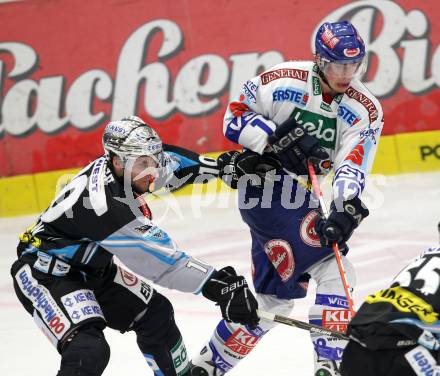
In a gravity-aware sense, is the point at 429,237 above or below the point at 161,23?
below

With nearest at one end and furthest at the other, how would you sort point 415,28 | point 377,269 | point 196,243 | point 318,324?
1. point 318,324
2. point 377,269
3. point 196,243
4. point 415,28

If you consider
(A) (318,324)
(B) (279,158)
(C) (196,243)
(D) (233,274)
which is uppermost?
(B) (279,158)

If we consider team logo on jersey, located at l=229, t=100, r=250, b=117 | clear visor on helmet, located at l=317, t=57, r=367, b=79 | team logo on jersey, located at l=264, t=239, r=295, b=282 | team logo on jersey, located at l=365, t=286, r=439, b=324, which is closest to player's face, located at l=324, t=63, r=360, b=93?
clear visor on helmet, located at l=317, t=57, r=367, b=79

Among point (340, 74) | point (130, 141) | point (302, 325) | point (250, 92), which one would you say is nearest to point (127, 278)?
point (130, 141)

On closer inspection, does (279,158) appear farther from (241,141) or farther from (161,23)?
(161,23)

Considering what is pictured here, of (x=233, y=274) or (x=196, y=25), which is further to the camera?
(x=196, y=25)

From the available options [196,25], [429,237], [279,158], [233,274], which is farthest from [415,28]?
[233,274]

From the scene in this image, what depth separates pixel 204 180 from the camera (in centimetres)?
457

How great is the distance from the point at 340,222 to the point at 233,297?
557 mm

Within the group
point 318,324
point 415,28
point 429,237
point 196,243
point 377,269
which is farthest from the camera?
point 415,28

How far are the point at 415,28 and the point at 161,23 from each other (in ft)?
6.68

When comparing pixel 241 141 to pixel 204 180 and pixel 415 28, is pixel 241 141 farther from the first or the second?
pixel 415 28

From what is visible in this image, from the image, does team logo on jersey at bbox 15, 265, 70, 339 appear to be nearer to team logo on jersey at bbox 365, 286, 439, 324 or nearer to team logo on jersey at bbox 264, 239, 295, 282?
team logo on jersey at bbox 264, 239, 295, 282

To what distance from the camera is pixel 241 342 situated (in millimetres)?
4539
